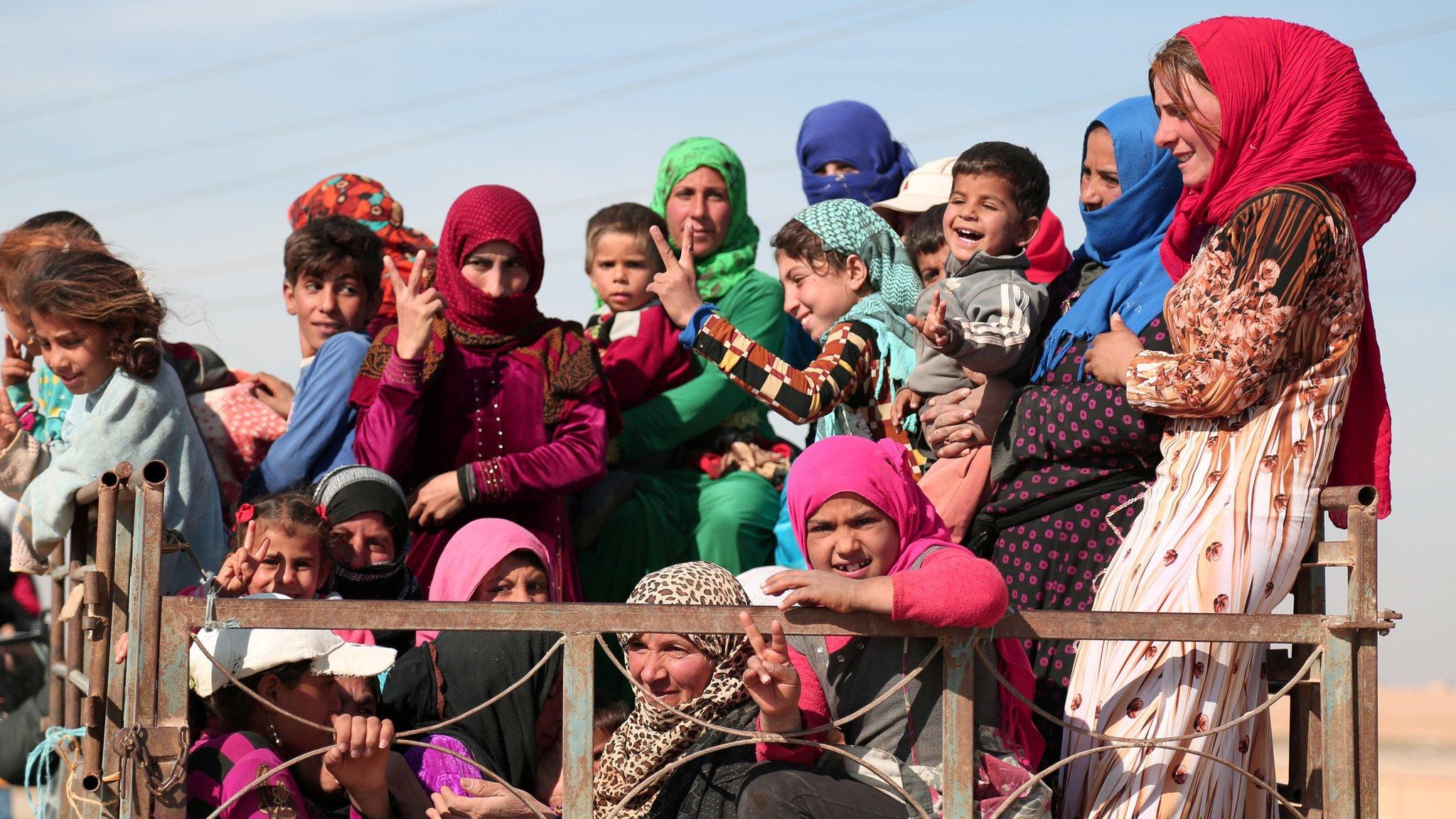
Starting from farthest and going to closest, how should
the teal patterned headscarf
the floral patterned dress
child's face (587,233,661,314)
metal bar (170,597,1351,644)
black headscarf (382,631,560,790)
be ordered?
child's face (587,233,661,314) < the teal patterned headscarf < black headscarf (382,631,560,790) < the floral patterned dress < metal bar (170,597,1351,644)

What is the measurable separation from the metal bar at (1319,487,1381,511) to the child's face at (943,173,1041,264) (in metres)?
1.46

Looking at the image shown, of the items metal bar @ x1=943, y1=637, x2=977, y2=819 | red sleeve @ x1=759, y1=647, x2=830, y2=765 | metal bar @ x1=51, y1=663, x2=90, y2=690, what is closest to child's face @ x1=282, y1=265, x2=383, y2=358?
metal bar @ x1=51, y1=663, x2=90, y2=690

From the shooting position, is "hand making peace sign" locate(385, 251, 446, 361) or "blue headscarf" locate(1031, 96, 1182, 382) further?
"hand making peace sign" locate(385, 251, 446, 361)

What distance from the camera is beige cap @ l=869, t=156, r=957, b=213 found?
225 inches

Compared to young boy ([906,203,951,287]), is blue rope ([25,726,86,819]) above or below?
below

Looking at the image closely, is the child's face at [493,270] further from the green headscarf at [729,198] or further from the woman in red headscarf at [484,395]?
the green headscarf at [729,198]

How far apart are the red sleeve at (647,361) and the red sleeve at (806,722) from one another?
8.10 ft

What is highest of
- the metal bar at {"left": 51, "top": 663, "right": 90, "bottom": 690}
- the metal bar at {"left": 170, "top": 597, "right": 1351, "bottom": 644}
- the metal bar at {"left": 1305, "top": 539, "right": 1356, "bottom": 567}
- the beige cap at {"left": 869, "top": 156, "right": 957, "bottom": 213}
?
the beige cap at {"left": 869, "top": 156, "right": 957, "bottom": 213}

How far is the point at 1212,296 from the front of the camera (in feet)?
11.0

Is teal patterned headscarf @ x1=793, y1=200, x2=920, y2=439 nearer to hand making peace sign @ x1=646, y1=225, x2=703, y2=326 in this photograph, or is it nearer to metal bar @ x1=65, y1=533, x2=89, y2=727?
hand making peace sign @ x1=646, y1=225, x2=703, y2=326

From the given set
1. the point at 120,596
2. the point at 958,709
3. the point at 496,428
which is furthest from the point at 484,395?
the point at 958,709

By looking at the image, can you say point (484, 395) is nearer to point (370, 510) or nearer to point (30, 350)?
point (370, 510)

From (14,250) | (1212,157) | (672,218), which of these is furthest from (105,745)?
(672,218)

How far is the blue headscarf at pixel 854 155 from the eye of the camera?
6602mm
